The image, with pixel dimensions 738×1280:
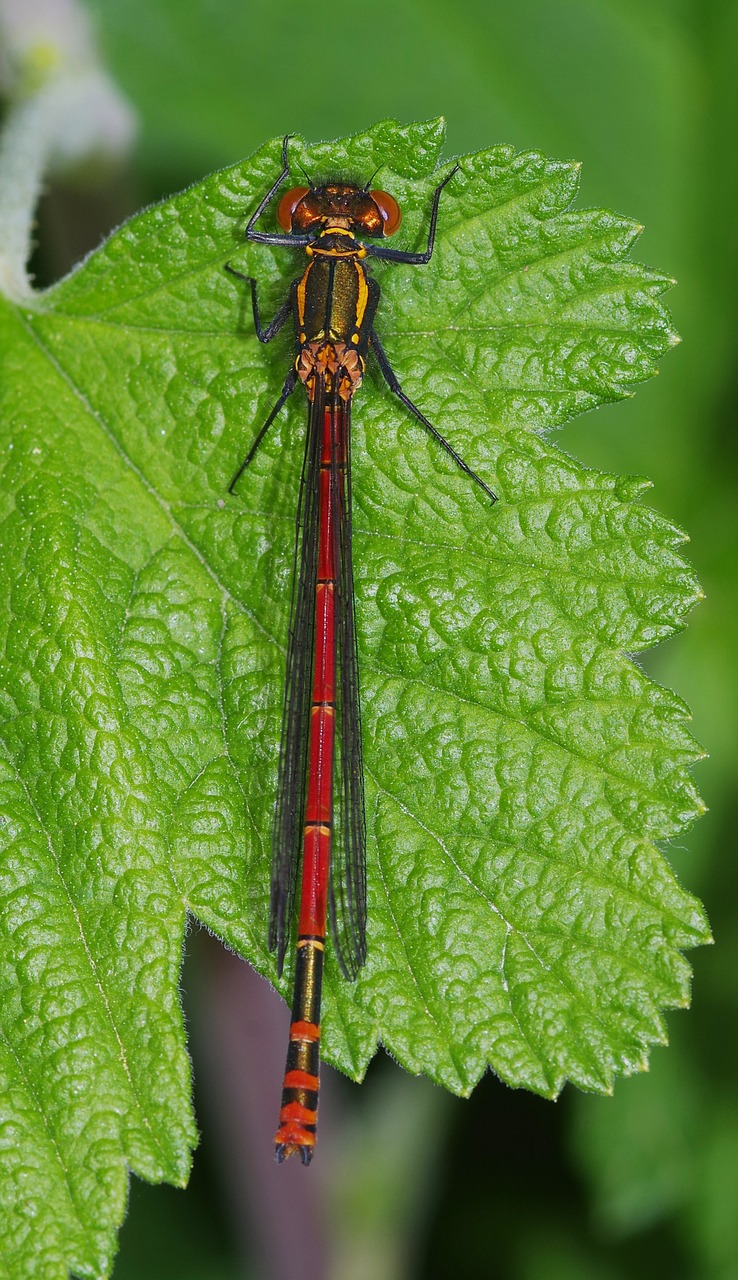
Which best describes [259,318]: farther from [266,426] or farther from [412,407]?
[412,407]

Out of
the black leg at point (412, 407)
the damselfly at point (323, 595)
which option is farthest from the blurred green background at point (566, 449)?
the black leg at point (412, 407)

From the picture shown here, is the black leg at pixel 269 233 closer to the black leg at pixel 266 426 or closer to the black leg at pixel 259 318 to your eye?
the black leg at pixel 259 318

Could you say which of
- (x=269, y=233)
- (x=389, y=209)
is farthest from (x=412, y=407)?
(x=269, y=233)

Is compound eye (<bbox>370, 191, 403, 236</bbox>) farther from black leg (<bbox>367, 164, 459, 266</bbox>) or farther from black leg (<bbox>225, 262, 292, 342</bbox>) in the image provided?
black leg (<bbox>225, 262, 292, 342</bbox>)

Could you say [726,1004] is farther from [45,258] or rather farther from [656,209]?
[45,258]

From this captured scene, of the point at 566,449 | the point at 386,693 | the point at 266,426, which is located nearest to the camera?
the point at 386,693

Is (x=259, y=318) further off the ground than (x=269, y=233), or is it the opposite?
(x=269, y=233)

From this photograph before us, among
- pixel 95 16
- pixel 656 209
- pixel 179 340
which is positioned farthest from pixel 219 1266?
pixel 95 16

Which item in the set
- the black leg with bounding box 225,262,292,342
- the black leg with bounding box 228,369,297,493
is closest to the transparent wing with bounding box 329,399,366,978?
the black leg with bounding box 228,369,297,493
